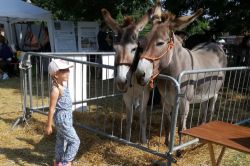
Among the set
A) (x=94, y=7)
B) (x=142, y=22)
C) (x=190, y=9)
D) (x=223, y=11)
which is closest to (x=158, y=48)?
(x=142, y=22)

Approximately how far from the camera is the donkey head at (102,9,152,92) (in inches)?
150

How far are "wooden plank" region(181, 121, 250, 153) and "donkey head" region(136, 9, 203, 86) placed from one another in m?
0.81

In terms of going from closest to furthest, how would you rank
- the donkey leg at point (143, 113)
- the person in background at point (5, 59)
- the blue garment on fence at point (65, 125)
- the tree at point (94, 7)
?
the blue garment on fence at point (65, 125) < the donkey leg at point (143, 113) < the person in background at point (5, 59) < the tree at point (94, 7)

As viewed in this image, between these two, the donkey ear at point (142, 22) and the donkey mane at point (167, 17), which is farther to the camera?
the donkey ear at point (142, 22)

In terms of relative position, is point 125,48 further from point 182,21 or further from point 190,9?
point 190,9

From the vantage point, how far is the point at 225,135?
130 inches

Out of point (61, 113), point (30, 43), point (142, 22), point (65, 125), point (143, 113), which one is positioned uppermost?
point (142, 22)

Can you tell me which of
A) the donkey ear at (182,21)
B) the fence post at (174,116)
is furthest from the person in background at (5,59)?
the fence post at (174,116)

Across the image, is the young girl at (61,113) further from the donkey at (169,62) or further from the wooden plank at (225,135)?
the wooden plank at (225,135)

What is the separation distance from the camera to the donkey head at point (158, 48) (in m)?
3.68

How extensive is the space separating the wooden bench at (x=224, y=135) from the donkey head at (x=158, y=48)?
2.65ft

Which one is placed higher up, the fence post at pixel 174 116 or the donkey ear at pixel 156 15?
the donkey ear at pixel 156 15

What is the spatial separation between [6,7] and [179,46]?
9.69m

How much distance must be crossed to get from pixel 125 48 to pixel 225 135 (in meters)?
1.52
